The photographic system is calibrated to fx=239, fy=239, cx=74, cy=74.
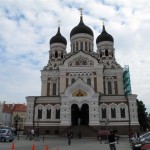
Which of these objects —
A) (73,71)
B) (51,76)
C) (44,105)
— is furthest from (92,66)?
(44,105)

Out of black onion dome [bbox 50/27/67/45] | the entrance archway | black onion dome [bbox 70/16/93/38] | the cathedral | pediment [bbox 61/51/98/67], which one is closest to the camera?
the cathedral

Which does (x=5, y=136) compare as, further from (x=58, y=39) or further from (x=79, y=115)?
(x=58, y=39)

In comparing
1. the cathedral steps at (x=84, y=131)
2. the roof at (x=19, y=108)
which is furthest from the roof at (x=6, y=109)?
the cathedral steps at (x=84, y=131)

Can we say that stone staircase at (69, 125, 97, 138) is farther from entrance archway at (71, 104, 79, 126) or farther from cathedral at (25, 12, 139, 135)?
entrance archway at (71, 104, 79, 126)

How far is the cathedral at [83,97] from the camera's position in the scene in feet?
146

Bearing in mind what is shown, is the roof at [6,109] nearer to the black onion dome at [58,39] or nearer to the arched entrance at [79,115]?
the black onion dome at [58,39]

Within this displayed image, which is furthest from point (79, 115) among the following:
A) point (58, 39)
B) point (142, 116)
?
point (58, 39)

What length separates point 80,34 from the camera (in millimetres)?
57250

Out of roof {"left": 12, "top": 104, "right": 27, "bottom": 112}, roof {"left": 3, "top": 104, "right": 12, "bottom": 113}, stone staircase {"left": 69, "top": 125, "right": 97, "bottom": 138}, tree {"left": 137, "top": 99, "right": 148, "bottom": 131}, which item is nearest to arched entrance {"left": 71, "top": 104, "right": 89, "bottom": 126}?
stone staircase {"left": 69, "top": 125, "right": 97, "bottom": 138}

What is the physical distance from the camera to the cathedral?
4459 cm

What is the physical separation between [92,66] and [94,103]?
33.2ft

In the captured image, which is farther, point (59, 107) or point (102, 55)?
point (102, 55)

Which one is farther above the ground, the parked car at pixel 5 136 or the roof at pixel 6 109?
the roof at pixel 6 109

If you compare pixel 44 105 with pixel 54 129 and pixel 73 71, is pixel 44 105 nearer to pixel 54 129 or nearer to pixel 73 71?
pixel 54 129
